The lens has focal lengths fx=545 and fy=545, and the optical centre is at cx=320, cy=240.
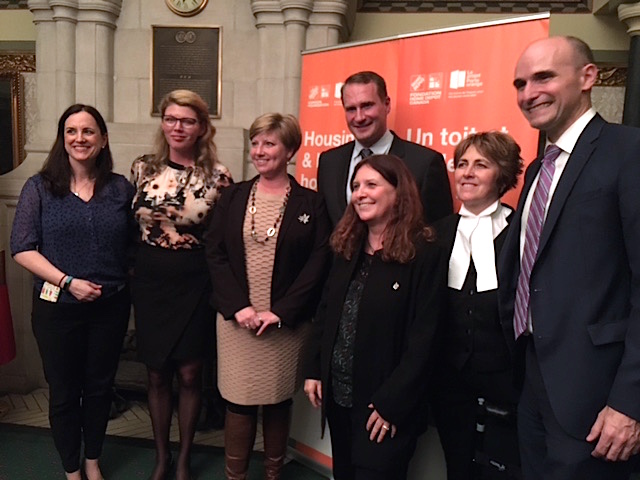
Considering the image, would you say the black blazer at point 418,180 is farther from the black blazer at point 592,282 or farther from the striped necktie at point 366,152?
the black blazer at point 592,282

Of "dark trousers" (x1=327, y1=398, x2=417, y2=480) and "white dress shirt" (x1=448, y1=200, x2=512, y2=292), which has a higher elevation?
"white dress shirt" (x1=448, y1=200, x2=512, y2=292)

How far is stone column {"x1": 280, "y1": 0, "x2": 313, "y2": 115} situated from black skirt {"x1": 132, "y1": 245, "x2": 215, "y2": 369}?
1.60m

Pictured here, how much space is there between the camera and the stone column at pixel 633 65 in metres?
3.75

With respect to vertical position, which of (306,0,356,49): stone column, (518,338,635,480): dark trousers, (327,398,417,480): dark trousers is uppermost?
(306,0,356,49): stone column

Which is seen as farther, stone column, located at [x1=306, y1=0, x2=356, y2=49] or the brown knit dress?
stone column, located at [x1=306, y1=0, x2=356, y2=49]

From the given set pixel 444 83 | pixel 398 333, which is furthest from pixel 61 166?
pixel 444 83

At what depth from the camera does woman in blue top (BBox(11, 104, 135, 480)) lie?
206 centimetres

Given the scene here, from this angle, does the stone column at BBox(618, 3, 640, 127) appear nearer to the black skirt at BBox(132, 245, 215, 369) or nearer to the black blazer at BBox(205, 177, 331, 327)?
the black blazer at BBox(205, 177, 331, 327)

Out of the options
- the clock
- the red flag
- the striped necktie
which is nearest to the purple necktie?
the striped necktie

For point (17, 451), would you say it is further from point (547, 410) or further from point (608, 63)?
point (608, 63)

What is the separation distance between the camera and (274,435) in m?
2.19

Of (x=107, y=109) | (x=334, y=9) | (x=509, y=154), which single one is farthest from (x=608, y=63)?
(x=107, y=109)

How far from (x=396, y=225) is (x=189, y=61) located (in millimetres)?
2445

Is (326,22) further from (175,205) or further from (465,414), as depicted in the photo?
(465,414)
